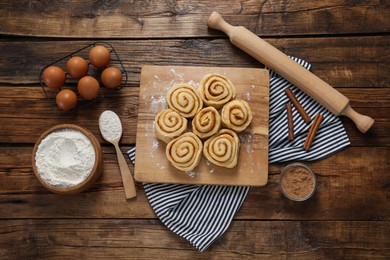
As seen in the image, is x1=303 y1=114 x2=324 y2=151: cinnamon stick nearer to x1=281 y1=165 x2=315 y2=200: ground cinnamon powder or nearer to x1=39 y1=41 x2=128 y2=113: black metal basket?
x1=281 y1=165 x2=315 y2=200: ground cinnamon powder

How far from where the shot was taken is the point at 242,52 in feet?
7.39

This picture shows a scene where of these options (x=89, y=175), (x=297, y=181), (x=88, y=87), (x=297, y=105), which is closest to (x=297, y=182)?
(x=297, y=181)

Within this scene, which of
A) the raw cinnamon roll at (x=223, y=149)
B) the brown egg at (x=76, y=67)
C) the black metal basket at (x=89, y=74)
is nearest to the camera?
the raw cinnamon roll at (x=223, y=149)

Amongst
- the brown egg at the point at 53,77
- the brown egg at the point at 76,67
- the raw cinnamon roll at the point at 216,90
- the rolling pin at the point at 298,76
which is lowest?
the brown egg at the point at 53,77

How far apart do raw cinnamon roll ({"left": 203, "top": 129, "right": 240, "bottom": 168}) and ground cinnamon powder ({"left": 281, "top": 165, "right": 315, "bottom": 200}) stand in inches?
9.8

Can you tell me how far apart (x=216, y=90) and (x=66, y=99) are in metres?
0.64

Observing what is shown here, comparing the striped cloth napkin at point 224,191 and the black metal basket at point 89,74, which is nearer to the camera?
the striped cloth napkin at point 224,191

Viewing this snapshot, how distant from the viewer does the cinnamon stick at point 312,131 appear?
2.15 metres

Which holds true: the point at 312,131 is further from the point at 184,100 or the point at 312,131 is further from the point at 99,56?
the point at 99,56

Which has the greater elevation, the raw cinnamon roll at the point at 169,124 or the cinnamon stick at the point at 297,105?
the cinnamon stick at the point at 297,105

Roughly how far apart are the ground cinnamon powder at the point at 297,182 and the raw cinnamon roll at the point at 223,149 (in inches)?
9.8

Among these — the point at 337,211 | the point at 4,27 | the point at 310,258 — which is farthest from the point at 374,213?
the point at 4,27

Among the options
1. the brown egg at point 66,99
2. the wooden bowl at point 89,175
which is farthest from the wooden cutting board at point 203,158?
the brown egg at point 66,99

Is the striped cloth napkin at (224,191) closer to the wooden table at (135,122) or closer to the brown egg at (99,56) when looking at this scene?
the wooden table at (135,122)
